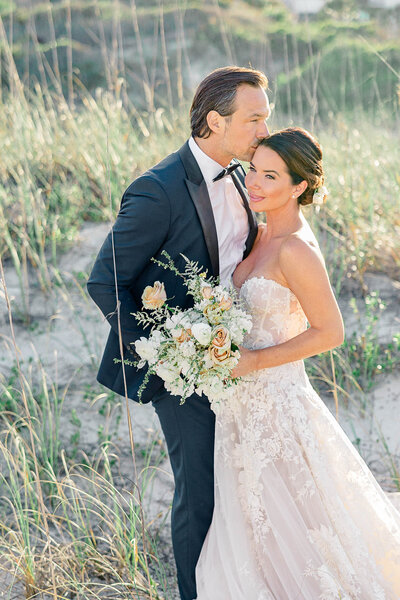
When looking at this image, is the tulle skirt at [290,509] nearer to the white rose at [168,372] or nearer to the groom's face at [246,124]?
the white rose at [168,372]

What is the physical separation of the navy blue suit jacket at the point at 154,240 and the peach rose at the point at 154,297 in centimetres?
19

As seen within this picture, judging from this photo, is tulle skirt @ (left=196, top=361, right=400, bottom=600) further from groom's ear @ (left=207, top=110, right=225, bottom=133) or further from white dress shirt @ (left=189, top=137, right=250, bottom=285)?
groom's ear @ (left=207, top=110, right=225, bottom=133)

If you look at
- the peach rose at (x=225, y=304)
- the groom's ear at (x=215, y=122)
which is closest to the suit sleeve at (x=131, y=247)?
the groom's ear at (x=215, y=122)

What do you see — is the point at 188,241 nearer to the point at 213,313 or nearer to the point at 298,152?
the point at 213,313

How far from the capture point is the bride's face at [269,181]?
9.30 feet

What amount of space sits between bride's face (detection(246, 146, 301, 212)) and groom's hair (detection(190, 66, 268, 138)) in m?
0.23

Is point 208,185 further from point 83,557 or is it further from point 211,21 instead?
point 211,21

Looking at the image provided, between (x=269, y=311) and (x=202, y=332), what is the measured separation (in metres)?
0.54

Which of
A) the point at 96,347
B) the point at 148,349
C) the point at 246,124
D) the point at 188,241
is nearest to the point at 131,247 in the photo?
the point at 188,241

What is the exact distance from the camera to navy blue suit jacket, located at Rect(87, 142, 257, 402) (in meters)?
2.77

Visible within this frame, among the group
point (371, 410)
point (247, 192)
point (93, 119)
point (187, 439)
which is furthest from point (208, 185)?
point (93, 119)

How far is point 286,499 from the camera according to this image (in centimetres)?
289

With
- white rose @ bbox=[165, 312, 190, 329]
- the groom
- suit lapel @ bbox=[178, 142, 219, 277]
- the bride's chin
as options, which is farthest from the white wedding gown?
white rose @ bbox=[165, 312, 190, 329]

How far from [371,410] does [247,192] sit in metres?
2.00
